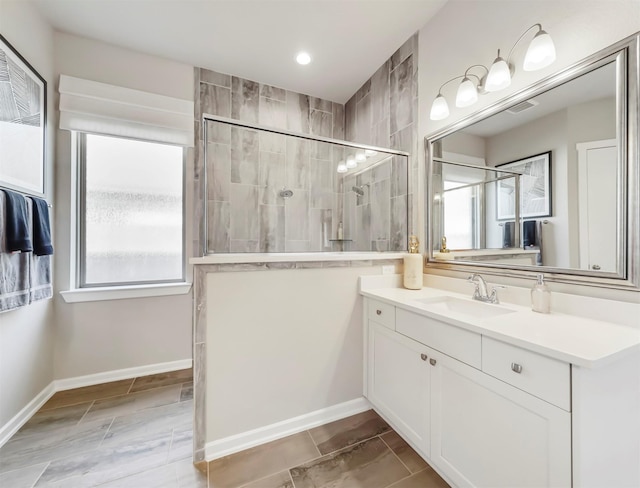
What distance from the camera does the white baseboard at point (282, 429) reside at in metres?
1.45

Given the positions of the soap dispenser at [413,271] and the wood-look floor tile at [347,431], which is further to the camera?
the soap dispenser at [413,271]

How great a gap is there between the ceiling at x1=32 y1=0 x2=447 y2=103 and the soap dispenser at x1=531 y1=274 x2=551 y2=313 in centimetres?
197

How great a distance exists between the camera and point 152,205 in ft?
8.14

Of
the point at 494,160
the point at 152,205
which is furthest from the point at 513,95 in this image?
the point at 152,205

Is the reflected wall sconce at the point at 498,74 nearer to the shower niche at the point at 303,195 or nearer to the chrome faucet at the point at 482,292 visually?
the shower niche at the point at 303,195

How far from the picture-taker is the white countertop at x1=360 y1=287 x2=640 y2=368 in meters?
0.78

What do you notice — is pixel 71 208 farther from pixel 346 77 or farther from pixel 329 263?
pixel 346 77

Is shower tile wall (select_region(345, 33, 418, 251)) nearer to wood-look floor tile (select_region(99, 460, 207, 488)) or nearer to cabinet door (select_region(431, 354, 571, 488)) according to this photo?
cabinet door (select_region(431, 354, 571, 488))

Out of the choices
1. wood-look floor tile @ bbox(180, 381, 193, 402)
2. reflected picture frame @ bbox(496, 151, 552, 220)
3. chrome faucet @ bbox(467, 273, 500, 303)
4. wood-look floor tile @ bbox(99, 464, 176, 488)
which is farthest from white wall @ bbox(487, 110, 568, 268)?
wood-look floor tile @ bbox(180, 381, 193, 402)

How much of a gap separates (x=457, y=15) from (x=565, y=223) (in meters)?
1.55

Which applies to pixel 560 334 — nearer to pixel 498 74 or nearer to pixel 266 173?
pixel 498 74

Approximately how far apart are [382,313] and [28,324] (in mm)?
2410

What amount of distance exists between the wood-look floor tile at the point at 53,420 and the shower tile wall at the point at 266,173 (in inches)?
56.5

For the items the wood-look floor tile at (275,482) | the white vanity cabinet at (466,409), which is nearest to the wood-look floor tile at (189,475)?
the wood-look floor tile at (275,482)
